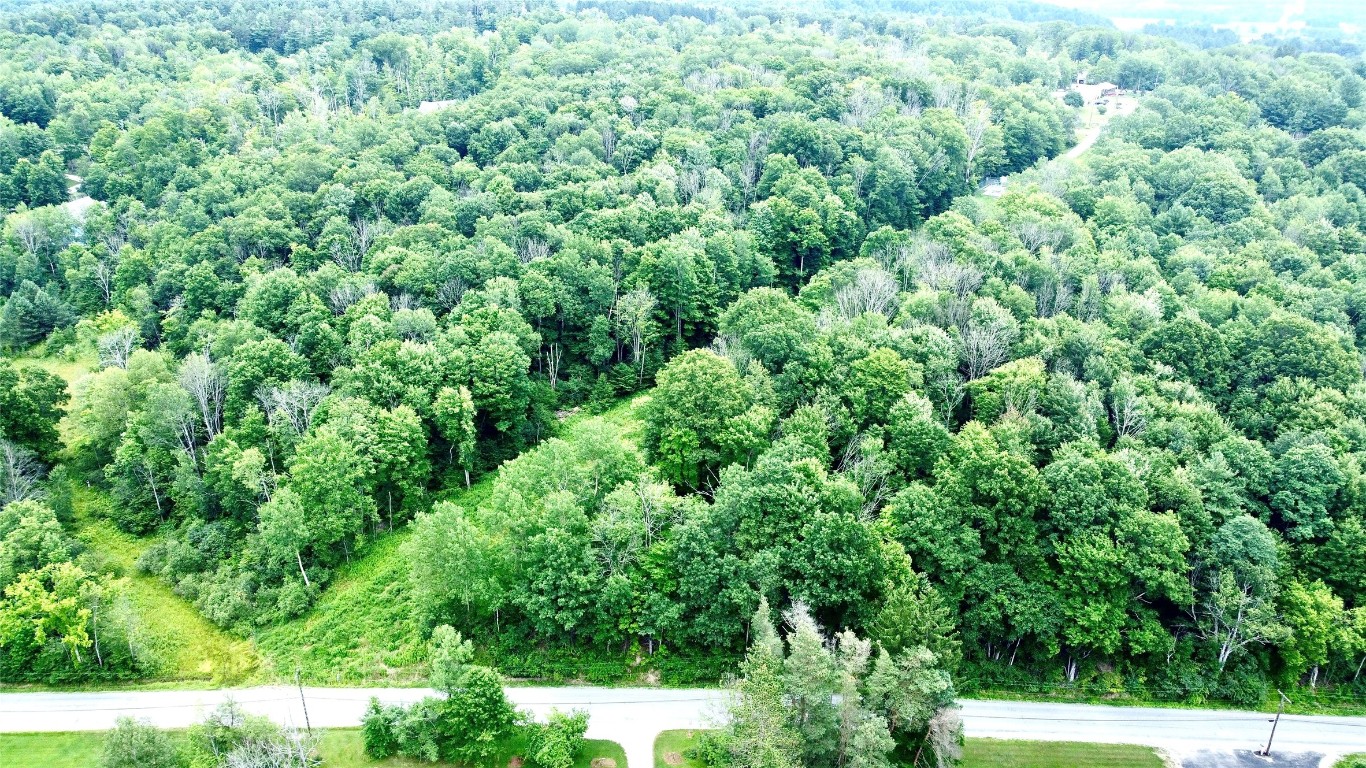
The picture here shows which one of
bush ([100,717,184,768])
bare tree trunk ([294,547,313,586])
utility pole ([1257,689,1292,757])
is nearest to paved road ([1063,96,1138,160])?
utility pole ([1257,689,1292,757])

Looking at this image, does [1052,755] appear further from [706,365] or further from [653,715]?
[706,365]

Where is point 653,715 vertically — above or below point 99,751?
above

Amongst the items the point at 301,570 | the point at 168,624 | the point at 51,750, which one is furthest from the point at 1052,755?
the point at 168,624

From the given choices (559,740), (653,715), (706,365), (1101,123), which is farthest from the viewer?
(1101,123)

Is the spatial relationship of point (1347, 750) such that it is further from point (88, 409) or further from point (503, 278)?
point (88, 409)

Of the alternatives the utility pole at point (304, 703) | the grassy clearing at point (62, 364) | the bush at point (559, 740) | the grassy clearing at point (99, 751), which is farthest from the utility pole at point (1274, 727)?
the grassy clearing at point (62, 364)

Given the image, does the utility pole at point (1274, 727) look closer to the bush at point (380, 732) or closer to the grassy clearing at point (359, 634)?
the bush at point (380, 732)

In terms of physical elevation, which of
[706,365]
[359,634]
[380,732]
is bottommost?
[359,634]
